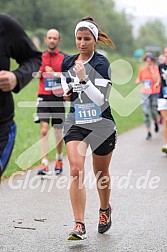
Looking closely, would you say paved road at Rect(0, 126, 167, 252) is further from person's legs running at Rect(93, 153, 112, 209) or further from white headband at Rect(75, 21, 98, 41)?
white headband at Rect(75, 21, 98, 41)

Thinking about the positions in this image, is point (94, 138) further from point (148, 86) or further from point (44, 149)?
point (148, 86)

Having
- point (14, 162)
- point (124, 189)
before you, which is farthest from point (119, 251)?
point (14, 162)

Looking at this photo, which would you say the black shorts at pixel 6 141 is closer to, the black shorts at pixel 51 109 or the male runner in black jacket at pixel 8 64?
the male runner in black jacket at pixel 8 64

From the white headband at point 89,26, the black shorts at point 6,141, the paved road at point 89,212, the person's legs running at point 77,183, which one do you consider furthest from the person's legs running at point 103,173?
the black shorts at point 6,141

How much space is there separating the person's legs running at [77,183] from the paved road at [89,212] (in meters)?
0.16

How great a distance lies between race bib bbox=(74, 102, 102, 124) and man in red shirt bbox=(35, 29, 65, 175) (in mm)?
3446

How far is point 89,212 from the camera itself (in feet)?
23.6

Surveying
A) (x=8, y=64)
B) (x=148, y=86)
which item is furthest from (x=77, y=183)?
(x=148, y=86)

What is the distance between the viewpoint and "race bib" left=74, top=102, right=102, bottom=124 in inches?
234

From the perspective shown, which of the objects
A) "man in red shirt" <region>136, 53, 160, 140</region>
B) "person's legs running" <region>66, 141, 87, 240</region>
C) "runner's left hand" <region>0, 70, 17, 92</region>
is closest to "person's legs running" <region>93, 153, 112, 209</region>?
"person's legs running" <region>66, 141, 87, 240</region>

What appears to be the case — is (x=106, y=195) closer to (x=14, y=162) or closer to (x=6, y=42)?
(x=6, y=42)

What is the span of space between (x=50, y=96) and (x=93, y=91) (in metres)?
4.25

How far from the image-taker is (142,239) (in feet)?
19.8

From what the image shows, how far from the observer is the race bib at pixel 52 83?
9.65 meters
